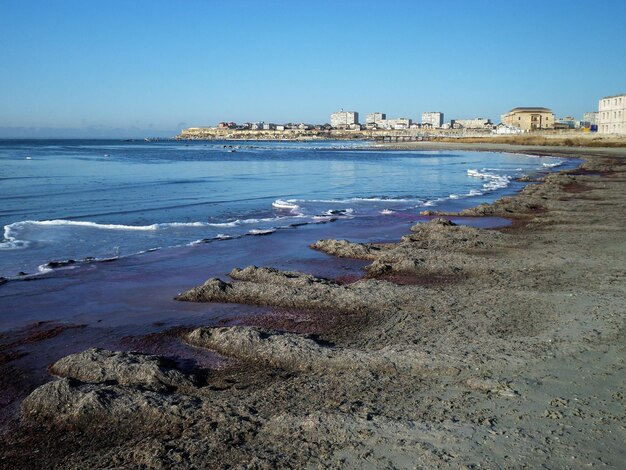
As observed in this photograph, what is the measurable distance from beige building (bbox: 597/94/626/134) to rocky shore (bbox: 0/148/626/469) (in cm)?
9296

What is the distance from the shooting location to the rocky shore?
4855mm

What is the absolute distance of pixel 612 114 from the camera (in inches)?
3691

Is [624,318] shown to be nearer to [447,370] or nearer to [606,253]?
[447,370]

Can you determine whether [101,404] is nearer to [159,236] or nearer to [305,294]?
[305,294]

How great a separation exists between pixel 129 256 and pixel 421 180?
3119cm

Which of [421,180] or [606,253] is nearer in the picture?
[606,253]

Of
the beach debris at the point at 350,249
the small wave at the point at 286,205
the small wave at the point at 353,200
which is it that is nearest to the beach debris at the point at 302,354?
the beach debris at the point at 350,249

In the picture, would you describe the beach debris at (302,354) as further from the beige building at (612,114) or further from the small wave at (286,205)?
the beige building at (612,114)

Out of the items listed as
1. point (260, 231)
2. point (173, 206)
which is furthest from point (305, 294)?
point (173, 206)

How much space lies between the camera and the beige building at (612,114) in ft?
294

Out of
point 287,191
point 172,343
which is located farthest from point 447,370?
point 287,191

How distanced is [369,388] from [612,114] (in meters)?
104

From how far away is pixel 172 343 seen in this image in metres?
8.15

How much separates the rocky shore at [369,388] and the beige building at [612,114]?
93.0 m
